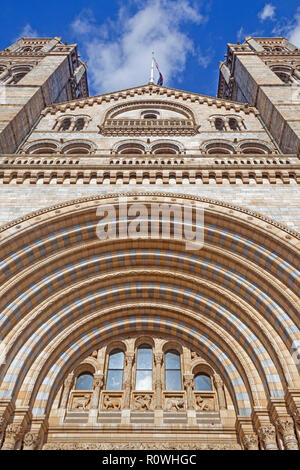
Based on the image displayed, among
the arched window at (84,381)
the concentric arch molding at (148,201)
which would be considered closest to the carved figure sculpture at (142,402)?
the arched window at (84,381)

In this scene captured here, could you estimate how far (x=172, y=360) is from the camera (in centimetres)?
1127

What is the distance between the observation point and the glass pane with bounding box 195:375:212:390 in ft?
34.7

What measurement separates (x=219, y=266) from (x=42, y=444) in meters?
6.77

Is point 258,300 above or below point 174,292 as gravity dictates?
below

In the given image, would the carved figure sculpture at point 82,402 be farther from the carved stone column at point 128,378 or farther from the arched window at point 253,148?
the arched window at point 253,148

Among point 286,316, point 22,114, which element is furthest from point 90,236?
point 22,114

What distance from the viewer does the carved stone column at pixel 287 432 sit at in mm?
7559

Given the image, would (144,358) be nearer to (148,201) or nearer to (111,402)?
(111,402)

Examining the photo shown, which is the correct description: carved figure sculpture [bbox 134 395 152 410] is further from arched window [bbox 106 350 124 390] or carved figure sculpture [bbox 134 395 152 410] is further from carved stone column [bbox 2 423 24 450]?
carved stone column [bbox 2 423 24 450]

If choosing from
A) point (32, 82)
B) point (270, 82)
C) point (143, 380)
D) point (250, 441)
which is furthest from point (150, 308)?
point (32, 82)

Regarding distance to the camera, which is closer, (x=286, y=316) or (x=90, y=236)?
(x=286, y=316)

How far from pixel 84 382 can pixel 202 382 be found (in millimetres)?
3587

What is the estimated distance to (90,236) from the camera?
11.2m

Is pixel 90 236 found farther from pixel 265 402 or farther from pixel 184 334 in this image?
pixel 265 402
